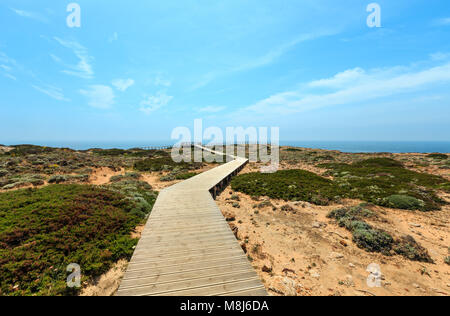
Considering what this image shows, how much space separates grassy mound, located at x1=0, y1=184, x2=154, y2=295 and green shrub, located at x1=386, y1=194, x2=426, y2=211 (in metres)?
15.7

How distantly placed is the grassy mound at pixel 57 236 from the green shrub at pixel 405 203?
15733 mm

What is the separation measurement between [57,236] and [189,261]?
577 cm

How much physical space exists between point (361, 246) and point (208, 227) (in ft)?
22.2

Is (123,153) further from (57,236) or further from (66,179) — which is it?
(57,236)

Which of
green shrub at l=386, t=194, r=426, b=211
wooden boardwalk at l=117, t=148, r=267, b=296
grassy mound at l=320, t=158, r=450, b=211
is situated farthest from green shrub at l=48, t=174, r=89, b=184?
green shrub at l=386, t=194, r=426, b=211

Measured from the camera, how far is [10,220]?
24.2 ft

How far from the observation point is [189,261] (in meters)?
5.34

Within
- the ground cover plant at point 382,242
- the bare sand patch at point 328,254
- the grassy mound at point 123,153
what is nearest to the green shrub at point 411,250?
the ground cover plant at point 382,242

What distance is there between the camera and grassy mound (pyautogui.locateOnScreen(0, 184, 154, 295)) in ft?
17.0

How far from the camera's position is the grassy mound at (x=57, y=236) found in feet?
17.0

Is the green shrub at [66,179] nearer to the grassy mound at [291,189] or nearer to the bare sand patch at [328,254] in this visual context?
the grassy mound at [291,189]

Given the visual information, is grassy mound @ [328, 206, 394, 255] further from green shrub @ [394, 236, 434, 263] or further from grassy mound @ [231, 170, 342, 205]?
grassy mound @ [231, 170, 342, 205]
